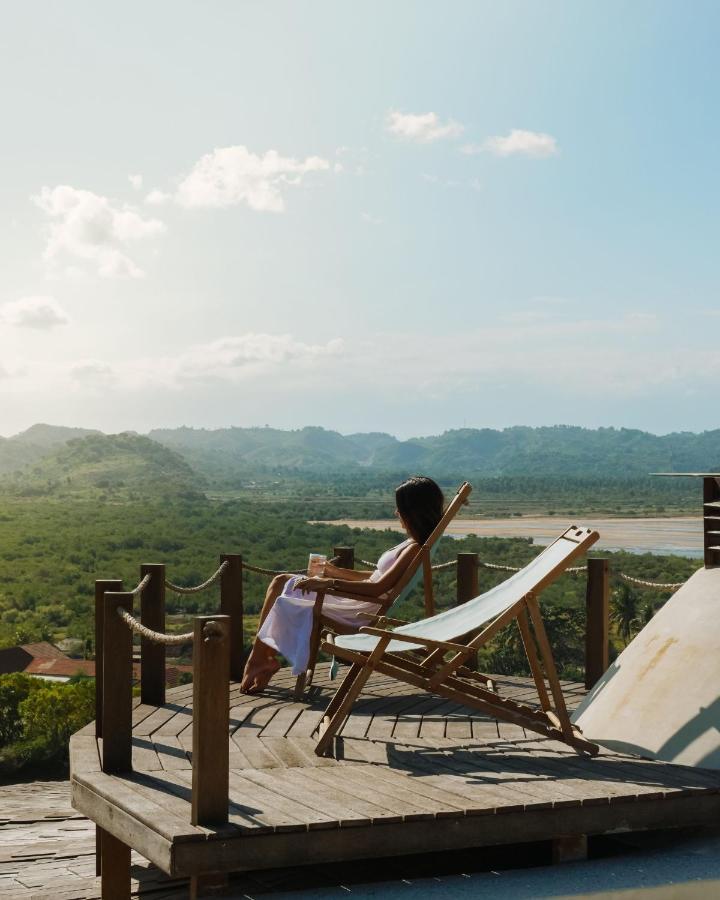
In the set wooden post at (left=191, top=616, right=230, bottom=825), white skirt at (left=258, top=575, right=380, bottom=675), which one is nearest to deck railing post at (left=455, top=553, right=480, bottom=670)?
white skirt at (left=258, top=575, right=380, bottom=675)

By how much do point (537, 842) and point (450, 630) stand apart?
34.0 inches

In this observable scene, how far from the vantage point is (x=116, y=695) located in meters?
3.65

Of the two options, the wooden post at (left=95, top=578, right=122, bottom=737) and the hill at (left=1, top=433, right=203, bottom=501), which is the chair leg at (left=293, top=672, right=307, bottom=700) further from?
the hill at (left=1, top=433, right=203, bottom=501)

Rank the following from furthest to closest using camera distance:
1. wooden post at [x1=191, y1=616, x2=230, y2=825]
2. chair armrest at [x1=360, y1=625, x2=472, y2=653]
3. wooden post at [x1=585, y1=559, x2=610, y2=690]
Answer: wooden post at [x1=585, y1=559, x2=610, y2=690]
chair armrest at [x1=360, y1=625, x2=472, y2=653]
wooden post at [x1=191, y1=616, x2=230, y2=825]

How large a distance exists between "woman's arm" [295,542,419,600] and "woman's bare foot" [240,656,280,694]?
0.74m

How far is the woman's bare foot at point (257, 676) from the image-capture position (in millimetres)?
5289

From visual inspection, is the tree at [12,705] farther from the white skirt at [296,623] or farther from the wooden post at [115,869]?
the wooden post at [115,869]

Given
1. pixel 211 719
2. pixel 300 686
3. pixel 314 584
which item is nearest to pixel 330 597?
pixel 300 686

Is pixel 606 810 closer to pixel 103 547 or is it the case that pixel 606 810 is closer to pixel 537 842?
pixel 537 842

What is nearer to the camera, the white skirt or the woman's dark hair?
the woman's dark hair

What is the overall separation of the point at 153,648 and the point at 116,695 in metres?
1.34

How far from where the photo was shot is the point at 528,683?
605 centimetres

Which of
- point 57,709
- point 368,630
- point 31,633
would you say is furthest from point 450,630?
point 31,633

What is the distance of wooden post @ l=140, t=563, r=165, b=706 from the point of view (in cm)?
495
